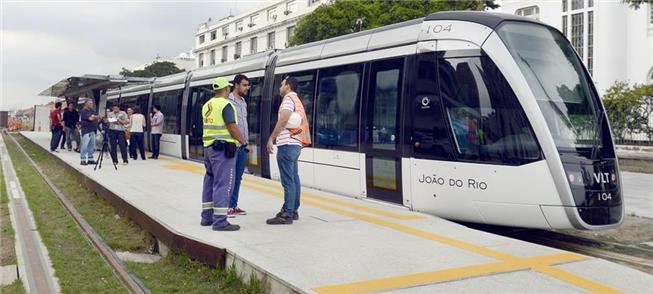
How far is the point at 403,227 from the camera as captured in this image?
617cm

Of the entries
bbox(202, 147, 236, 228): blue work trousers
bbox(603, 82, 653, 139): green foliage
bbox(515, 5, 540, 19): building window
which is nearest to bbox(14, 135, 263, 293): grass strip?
bbox(202, 147, 236, 228): blue work trousers

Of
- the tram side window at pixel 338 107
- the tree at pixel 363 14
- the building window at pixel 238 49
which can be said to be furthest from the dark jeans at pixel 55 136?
the building window at pixel 238 49

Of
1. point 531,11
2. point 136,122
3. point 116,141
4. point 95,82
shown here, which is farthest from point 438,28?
point 531,11

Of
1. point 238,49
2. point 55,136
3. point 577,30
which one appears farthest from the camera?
point 238,49

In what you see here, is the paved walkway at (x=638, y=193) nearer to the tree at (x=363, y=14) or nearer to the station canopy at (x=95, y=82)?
the tree at (x=363, y=14)

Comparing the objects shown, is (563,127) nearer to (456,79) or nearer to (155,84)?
(456,79)

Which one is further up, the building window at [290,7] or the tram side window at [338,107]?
the building window at [290,7]

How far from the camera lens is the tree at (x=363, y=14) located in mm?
29245

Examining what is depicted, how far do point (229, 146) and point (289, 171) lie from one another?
2.74 ft

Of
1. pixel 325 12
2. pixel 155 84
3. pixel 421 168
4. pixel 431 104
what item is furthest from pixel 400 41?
pixel 325 12

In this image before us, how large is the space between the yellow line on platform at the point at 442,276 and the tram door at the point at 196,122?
1095 centimetres

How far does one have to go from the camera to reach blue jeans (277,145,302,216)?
6.25 metres

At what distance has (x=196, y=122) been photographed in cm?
1498

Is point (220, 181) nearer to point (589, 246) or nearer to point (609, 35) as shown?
point (589, 246)
